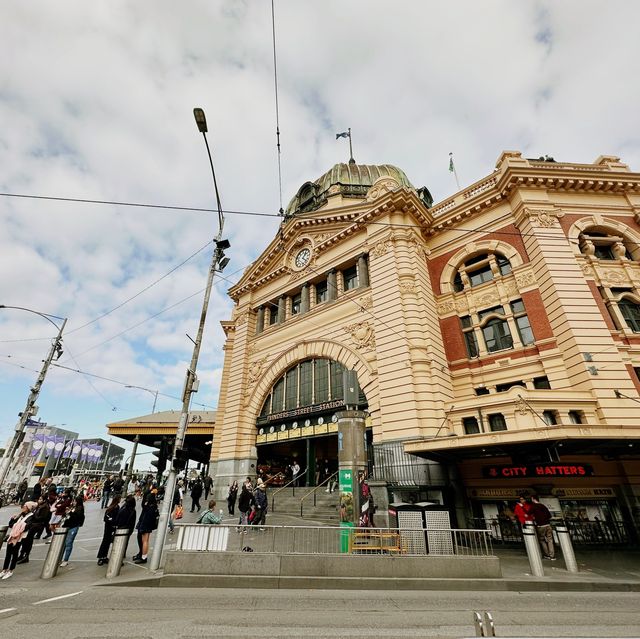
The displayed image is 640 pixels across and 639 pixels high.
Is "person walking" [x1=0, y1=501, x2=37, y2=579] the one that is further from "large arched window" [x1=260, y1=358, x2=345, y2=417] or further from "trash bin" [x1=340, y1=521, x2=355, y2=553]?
"large arched window" [x1=260, y1=358, x2=345, y2=417]

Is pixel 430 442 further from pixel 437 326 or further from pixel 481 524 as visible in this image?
pixel 437 326

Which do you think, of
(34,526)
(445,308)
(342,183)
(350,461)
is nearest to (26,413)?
(34,526)

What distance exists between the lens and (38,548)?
1313 cm

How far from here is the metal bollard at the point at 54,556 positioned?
9047mm

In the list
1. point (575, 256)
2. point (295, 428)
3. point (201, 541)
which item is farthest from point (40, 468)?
point (575, 256)

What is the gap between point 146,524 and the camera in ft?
35.0

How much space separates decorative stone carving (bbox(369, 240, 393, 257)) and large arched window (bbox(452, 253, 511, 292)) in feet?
15.8

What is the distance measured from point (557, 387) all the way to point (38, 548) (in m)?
22.8

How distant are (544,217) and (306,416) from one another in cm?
1895

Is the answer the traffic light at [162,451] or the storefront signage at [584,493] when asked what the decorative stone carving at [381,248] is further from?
the traffic light at [162,451]

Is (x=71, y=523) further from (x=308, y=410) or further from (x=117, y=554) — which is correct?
(x=308, y=410)

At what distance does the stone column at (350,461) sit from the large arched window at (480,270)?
43.0ft

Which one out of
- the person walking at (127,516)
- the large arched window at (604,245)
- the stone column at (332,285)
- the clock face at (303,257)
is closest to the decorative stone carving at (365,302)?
the stone column at (332,285)

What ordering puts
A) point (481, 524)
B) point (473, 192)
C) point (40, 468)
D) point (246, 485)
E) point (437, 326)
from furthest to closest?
point (40, 468) → point (473, 192) → point (437, 326) → point (246, 485) → point (481, 524)
